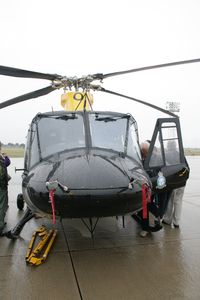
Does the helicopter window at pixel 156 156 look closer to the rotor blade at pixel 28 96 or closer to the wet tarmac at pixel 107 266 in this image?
the wet tarmac at pixel 107 266

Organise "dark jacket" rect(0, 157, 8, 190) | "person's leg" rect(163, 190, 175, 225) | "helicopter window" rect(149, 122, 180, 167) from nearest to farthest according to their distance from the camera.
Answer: "helicopter window" rect(149, 122, 180, 167)
"dark jacket" rect(0, 157, 8, 190)
"person's leg" rect(163, 190, 175, 225)

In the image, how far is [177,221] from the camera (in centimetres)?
602

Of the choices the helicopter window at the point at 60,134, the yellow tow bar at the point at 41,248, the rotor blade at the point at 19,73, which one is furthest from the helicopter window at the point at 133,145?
the rotor blade at the point at 19,73

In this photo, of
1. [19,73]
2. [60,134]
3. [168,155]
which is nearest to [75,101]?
[19,73]

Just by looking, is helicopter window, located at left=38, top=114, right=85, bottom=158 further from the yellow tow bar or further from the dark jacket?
the yellow tow bar

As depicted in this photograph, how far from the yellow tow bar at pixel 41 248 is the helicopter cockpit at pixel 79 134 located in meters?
1.19

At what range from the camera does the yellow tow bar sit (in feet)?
13.9

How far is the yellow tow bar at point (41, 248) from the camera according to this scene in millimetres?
4229

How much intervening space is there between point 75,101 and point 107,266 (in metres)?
3.49

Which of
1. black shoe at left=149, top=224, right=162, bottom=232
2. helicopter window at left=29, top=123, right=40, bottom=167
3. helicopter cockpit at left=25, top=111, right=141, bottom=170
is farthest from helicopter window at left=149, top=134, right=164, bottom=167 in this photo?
helicopter window at left=29, top=123, right=40, bottom=167

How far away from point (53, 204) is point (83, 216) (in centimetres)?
39

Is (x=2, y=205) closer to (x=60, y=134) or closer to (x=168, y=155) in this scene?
(x=60, y=134)

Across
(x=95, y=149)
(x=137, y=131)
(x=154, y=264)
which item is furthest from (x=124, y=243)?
(x=137, y=131)

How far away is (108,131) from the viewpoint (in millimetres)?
5156
